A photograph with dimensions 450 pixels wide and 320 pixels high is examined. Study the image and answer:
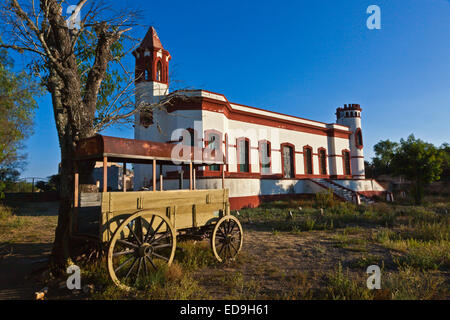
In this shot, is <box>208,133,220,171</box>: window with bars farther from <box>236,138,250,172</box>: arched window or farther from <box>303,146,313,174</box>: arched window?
<box>303,146,313,174</box>: arched window

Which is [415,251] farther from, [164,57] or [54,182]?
[54,182]

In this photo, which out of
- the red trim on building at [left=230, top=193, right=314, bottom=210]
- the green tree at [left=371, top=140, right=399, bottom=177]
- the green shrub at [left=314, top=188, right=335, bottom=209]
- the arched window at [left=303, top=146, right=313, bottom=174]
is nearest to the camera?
the red trim on building at [left=230, top=193, right=314, bottom=210]

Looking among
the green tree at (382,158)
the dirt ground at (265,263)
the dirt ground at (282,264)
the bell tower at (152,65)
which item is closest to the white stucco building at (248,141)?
the bell tower at (152,65)

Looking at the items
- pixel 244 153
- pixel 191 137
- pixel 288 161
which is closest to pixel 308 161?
pixel 288 161

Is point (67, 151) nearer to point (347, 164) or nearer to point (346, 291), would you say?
point (346, 291)

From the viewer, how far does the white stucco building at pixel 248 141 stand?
1427 cm

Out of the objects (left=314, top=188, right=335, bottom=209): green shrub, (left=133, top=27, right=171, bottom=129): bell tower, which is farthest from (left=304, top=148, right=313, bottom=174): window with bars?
(left=133, top=27, right=171, bottom=129): bell tower

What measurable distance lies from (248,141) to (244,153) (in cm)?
87

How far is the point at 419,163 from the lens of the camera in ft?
56.1

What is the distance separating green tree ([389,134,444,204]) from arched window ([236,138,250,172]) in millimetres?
10706

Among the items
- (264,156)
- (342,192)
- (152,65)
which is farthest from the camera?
(264,156)

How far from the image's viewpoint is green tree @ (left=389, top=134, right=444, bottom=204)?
16.9 m

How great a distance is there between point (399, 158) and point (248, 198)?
11639 mm

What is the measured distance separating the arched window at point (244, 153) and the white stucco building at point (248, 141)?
0.07m
